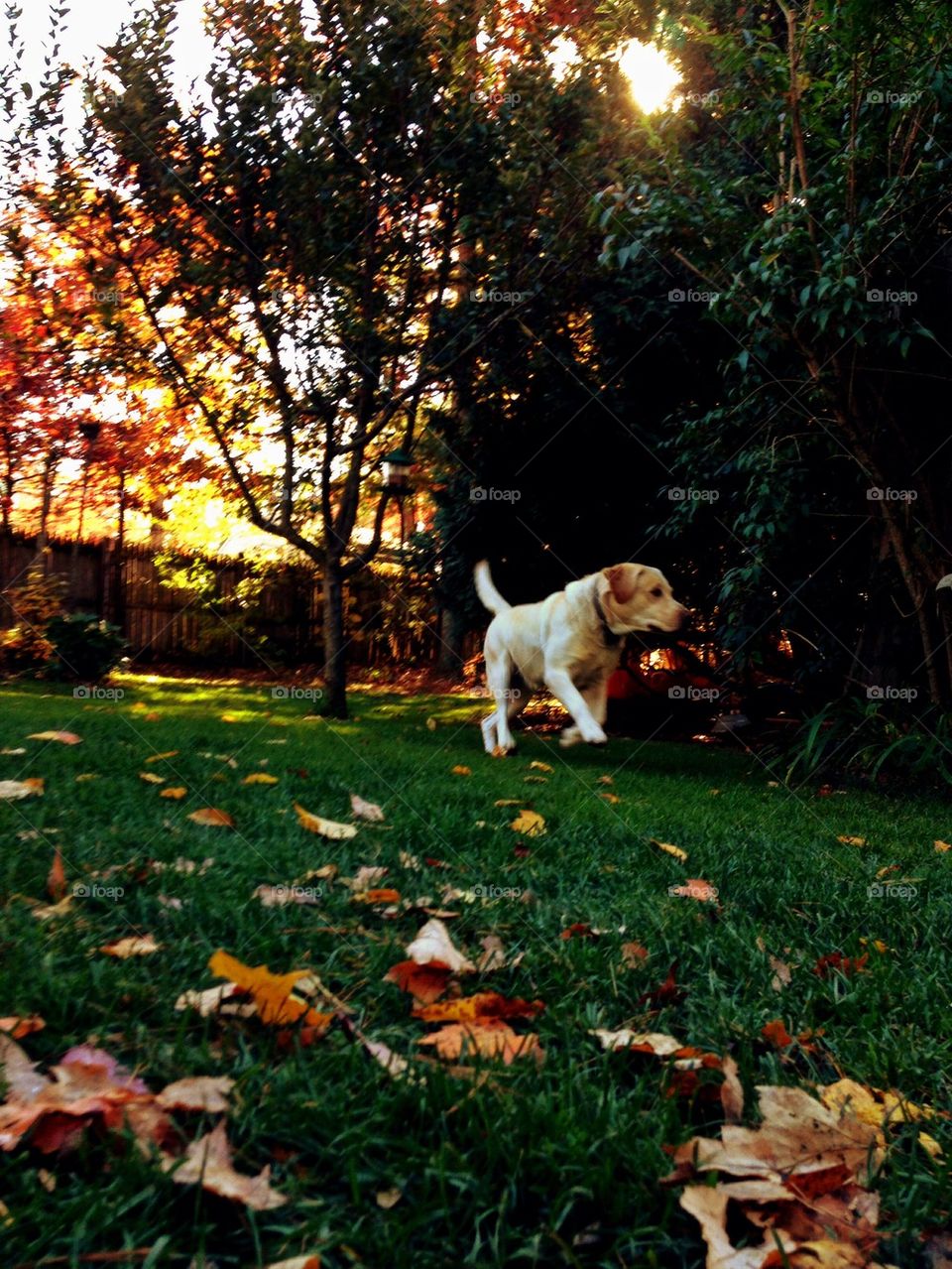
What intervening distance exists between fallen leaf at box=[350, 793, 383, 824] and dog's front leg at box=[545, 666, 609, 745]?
8.33 feet

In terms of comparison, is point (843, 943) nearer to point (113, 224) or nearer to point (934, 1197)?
point (934, 1197)

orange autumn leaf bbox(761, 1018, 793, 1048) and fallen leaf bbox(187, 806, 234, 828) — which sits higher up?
fallen leaf bbox(187, 806, 234, 828)

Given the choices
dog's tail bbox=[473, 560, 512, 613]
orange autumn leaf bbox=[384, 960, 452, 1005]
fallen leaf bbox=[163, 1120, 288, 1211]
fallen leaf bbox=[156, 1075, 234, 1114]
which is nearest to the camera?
fallen leaf bbox=[163, 1120, 288, 1211]

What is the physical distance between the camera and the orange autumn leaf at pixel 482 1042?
1620 millimetres

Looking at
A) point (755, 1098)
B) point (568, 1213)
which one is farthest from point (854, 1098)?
point (568, 1213)

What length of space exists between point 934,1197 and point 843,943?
1111 millimetres

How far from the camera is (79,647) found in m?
11.1

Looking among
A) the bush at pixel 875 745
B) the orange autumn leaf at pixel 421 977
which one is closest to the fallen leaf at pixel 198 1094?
the orange autumn leaf at pixel 421 977

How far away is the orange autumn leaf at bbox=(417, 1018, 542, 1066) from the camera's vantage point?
1.62 m

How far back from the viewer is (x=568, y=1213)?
1.24 m

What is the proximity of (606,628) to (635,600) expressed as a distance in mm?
277

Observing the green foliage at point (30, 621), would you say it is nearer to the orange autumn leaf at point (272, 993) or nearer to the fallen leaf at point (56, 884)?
the fallen leaf at point (56, 884)

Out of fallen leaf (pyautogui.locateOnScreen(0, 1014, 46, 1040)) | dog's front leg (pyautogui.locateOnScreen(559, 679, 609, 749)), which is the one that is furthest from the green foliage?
fallen leaf (pyautogui.locateOnScreen(0, 1014, 46, 1040))

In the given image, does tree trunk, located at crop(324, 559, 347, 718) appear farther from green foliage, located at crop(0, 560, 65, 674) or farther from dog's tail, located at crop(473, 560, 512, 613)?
green foliage, located at crop(0, 560, 65, 674)
